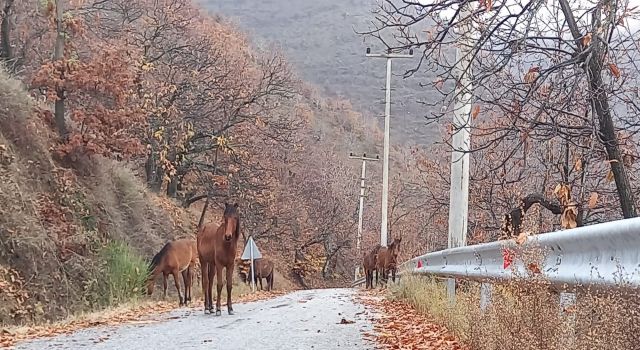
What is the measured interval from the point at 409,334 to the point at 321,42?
127 meters

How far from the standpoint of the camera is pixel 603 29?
238 inches

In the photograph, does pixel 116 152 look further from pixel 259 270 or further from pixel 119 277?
pixel 259 270

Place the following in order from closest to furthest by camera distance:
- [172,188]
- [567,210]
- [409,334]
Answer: [567,210] → [409,334] → [172,188]

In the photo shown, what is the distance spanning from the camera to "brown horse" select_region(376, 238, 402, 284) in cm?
2923

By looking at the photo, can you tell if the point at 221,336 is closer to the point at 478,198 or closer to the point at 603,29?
the point at 603,29

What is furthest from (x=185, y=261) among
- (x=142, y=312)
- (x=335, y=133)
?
(x=335, y=133)

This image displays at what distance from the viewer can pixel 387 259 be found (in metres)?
29.4

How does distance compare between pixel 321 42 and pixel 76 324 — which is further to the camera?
pixel 321 42

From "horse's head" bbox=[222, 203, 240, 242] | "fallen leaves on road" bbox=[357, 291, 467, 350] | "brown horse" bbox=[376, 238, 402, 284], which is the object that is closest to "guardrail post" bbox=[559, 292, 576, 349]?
"fallen leaves on road" bbox=[357, 291, 467, 350]

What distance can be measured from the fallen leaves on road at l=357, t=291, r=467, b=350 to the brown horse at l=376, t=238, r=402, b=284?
15.9 meters

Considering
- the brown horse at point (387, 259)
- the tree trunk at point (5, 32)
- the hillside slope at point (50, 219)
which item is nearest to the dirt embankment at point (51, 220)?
the hillside slope at point (50, 219)

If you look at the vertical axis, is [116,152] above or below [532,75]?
above

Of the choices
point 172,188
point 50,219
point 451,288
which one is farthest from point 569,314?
point 172,188

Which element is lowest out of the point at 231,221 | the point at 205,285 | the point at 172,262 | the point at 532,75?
→ the point at 205,285
